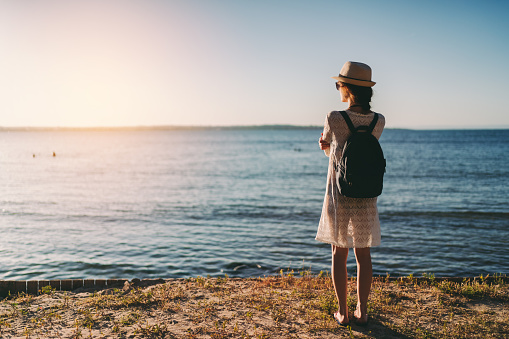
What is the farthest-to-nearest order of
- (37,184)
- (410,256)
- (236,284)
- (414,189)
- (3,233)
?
(37,184), (414,189), (3,233), (410,256), (236,284)

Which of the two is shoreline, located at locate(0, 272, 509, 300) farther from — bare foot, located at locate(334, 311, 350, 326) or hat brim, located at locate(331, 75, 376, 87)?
hat brim, located at locate(331, 75, 376, 87)

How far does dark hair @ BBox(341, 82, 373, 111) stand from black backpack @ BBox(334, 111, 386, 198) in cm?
24

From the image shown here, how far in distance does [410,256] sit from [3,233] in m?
12.9

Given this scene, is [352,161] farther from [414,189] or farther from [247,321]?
[414,189]

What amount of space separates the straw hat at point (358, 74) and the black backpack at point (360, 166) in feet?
1.12

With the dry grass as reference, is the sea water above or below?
below

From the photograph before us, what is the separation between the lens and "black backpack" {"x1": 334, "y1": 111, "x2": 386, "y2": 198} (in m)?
3.68

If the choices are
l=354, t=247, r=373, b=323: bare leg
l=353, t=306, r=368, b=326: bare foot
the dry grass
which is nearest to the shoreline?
the dry grass

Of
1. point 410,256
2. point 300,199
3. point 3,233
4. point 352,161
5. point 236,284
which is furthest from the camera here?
point 300,199

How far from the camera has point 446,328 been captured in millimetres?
4285

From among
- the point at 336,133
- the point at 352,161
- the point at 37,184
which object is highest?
the point at 336,133

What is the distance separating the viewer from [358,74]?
149 inches

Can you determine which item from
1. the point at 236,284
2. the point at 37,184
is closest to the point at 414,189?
the point at 236,284

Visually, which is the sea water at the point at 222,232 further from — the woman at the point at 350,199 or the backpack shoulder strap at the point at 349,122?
the backpack shoulder strap at the point at 349,122
